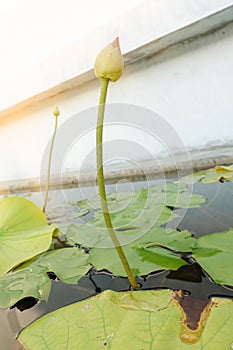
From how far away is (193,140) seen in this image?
1.76 m

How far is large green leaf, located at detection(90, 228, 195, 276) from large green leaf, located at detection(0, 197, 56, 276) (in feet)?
0.29

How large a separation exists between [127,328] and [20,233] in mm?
322

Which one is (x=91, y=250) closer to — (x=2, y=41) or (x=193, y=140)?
(x=193, y=140)

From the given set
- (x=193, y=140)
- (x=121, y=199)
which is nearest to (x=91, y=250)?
(x=121, y=199)

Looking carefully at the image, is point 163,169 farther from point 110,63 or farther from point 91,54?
point 91,54

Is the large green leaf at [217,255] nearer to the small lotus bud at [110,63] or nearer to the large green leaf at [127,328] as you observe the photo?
the large green leaf at [127,328]

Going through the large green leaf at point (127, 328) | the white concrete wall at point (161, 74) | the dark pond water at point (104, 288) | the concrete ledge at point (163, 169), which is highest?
the white concrete wall at point (161, 74)

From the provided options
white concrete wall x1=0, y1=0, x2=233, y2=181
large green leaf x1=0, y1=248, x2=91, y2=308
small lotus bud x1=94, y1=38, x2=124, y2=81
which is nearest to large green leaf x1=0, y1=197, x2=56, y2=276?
large green leaf x1=0, y1=248, x2=91, y2=308

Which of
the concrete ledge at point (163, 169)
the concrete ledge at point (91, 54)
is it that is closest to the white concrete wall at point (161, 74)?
the concrete ledge at point (91, 54)

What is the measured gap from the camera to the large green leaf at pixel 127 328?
7.7 inches

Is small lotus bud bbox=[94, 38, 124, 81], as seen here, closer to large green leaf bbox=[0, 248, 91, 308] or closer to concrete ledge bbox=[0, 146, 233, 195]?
large green leaf bbox=[0, 248, 91, 308]

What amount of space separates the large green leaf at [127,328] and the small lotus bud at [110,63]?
0.71ft

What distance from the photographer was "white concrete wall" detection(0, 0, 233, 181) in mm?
1591

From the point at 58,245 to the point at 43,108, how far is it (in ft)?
7.28
